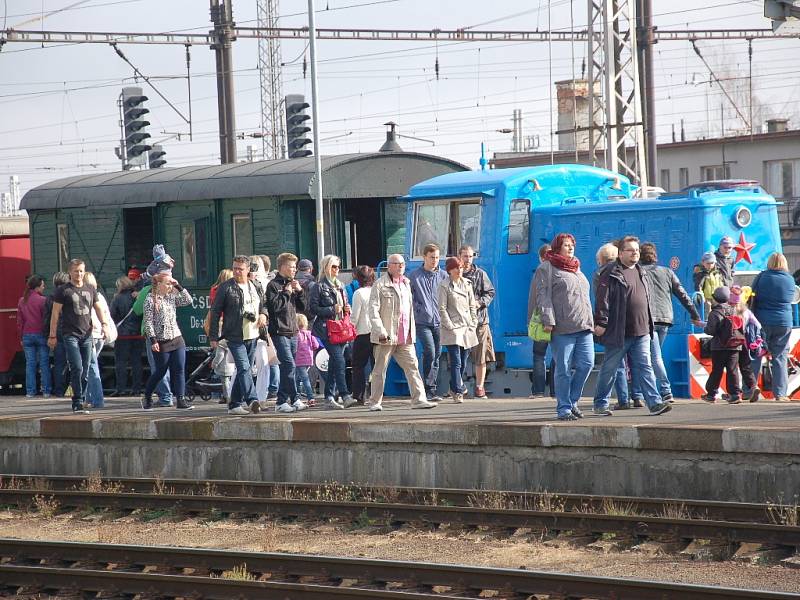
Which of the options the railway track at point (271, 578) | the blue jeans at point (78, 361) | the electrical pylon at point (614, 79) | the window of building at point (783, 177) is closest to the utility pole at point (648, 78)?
the electrical pylon at point (614, 79)

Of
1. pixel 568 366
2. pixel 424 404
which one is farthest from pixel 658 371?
pixel 424 404

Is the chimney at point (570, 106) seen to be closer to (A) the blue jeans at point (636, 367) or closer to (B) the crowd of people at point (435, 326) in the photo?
(B) the crowd of people at point (435, 326)

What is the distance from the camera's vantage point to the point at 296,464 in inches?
523

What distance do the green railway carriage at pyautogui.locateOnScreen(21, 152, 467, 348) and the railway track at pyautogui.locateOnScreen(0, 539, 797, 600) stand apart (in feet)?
33.5

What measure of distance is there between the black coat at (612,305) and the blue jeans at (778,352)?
305 centimetres

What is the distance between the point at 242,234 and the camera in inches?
806

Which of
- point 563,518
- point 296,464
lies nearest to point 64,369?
point 296,464

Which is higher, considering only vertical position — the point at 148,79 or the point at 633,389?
the point at 148,79

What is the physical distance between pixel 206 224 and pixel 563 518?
11566 millimetres

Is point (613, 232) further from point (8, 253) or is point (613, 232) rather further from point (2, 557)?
point (8, 253)

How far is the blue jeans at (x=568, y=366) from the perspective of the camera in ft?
40.6

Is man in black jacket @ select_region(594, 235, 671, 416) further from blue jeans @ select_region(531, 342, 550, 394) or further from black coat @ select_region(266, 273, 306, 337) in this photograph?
black coat @ select_region(266, 273, 306, 337)

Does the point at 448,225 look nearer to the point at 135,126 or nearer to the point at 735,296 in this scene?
the point at 735,296

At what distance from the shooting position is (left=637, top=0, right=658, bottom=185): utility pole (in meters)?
29.7
